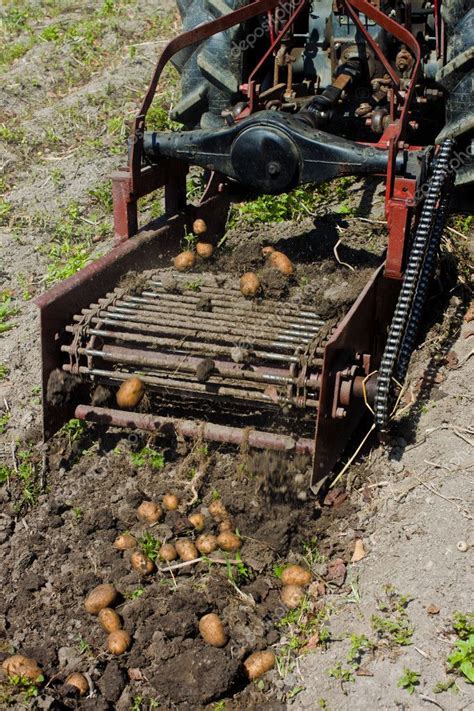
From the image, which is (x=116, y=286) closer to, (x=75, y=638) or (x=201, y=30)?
(x=201, y=30)

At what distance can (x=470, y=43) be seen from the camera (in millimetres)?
5055

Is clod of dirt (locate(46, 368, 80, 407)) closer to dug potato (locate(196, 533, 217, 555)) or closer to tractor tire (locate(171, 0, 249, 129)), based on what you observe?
dug potato (locate(196, 533, 217, 555))

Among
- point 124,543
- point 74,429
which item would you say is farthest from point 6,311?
point 124,543

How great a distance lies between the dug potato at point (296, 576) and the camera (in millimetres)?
3814

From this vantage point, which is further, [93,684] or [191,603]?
[191,603]

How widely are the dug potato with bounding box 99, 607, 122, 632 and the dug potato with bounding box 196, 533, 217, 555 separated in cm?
48

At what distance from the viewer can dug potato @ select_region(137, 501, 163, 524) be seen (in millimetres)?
4188

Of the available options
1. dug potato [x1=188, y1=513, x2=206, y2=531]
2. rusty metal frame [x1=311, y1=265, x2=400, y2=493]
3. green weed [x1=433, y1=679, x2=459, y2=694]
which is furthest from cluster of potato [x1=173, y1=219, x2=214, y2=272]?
green weed [x1=433, y1=679, x2=459, y2=694]

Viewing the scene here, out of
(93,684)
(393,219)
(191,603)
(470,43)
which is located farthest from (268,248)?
(93,684)

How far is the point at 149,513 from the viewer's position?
4191 mm

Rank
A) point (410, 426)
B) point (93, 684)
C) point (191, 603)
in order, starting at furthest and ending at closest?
point (410, 426) < point (191, 603) < point (93, 684)

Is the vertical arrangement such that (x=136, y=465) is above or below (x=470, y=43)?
below

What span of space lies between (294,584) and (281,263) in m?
2.03

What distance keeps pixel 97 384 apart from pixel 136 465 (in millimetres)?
448
